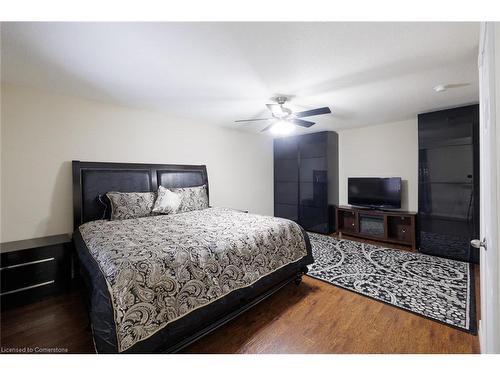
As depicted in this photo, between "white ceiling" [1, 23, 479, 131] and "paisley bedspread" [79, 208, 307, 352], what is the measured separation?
5.10 ft

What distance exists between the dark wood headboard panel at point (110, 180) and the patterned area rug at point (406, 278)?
8.48 feet

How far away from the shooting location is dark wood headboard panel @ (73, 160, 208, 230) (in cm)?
273

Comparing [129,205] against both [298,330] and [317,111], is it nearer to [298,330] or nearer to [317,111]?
[298,330]

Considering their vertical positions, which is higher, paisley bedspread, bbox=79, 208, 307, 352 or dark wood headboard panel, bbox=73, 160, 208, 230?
dark wood headboard panel, bbox=73, 160, 208, 230

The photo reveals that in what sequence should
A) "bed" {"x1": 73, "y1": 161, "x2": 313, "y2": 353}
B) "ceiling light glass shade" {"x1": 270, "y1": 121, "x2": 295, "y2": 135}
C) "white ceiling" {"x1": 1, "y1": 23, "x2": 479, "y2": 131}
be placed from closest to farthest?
1. "bed" {"x1": 73, "y1": 161, "x2": 313, "y2": 353}
2. "white ceiling" {"x1": 1, "y1": 23, "x2": 479, "y2": 131}
3. "ceiling light glass shade" {"x1": 270, "y1": 121, "x2": 295, "y2": 135}

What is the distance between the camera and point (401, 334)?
1.69m

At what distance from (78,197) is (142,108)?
1535 millimetres

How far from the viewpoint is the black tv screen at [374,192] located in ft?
12.9

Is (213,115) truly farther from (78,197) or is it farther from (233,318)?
(233,318)

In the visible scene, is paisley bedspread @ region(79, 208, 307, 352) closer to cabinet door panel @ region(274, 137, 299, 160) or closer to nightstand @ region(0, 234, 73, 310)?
nightstand @ region(0, 234, 73, 310)

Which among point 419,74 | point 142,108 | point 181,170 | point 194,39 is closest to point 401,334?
point 419,74

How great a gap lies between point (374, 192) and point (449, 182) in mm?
1117

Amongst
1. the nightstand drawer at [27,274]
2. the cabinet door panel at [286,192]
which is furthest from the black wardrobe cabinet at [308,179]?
the nightstand drawer at [27,274]

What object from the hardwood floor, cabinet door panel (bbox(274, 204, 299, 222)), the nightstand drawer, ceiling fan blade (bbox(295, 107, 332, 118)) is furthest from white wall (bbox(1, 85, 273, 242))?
cabinet door panel (bbox(274, 204, 299, 222))
